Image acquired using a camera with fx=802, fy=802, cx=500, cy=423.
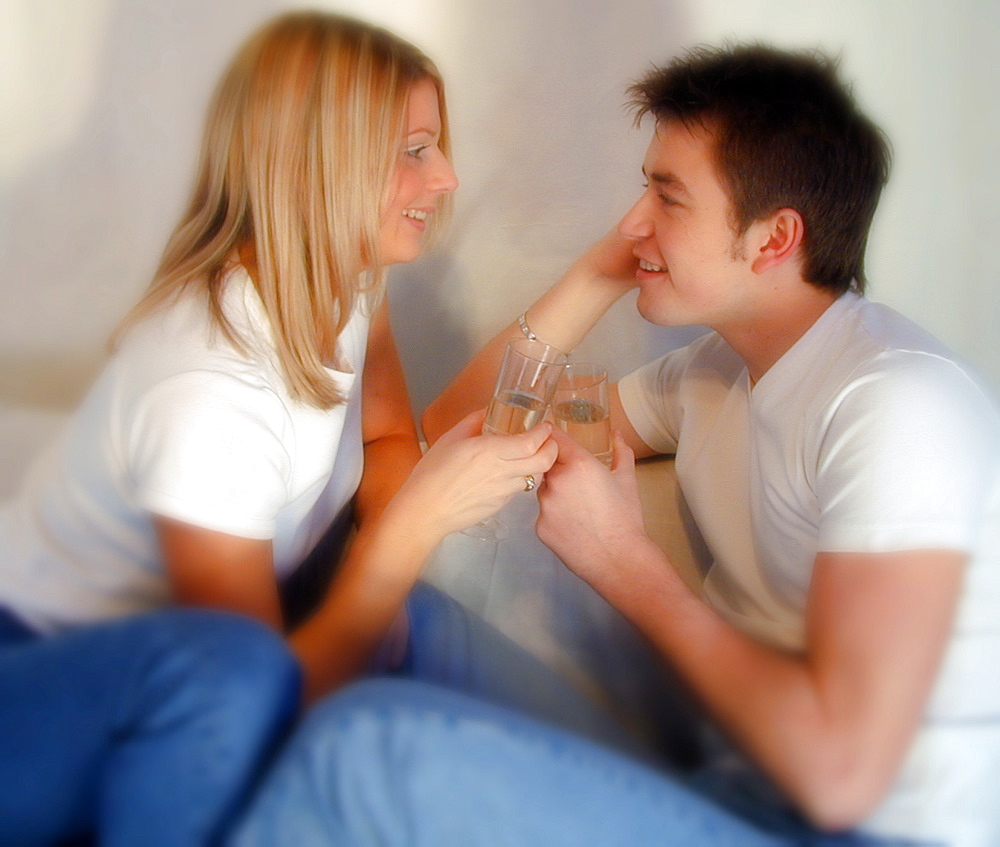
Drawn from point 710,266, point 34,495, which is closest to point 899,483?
point 710,266

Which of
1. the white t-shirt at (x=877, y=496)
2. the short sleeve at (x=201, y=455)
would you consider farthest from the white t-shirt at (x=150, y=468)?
the white t-shirt at (x=877, y=496)

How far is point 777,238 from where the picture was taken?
687mm

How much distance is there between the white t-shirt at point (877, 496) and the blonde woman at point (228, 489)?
0.18 meters

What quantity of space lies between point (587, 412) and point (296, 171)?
304 mm

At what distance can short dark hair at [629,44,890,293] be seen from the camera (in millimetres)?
651

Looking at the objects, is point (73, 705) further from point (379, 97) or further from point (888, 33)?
point (888, 33)

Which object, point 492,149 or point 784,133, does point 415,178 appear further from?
point 784,133

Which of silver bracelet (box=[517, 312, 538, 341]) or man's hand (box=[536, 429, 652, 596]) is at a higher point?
silver bracelet (box=[517, 312, 538, 341])

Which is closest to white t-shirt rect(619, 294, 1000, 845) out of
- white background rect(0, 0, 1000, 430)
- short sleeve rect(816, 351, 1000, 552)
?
short sleeve rect(816, 351, 1000, 552)

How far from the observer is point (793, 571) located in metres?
0.58

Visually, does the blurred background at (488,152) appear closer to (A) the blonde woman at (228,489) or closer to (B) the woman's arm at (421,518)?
(A) the blonde woman at (228,489)

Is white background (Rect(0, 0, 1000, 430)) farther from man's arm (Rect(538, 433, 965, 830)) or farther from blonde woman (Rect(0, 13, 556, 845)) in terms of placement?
man's arm (Rect(538, 433, 965, 830))

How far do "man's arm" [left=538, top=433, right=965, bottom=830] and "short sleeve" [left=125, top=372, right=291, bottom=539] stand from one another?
0.95 ft

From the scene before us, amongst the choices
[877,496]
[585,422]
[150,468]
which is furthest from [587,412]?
[150,468]
